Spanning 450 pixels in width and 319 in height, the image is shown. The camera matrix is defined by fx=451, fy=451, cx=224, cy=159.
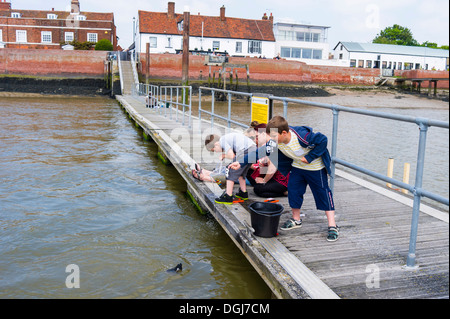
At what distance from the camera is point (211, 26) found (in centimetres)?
5328

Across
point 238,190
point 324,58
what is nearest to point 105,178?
point 238,190

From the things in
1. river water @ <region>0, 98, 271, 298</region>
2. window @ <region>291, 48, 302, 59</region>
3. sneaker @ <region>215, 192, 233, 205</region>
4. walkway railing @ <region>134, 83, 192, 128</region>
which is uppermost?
window @ <region>291, 48, 302, 59</region>

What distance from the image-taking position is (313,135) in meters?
4.30

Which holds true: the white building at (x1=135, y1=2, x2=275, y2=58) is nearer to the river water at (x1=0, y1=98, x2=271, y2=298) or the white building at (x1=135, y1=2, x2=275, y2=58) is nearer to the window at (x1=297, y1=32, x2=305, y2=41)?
the window at (x1=297, y1=32, x2=305, y2=41)

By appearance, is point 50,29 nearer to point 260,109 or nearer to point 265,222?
point 260,109

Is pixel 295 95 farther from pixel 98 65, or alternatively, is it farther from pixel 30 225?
pixel 30 225

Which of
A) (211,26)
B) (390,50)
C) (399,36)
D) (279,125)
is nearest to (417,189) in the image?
(279,125)

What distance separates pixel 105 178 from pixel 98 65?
31784 millimetres

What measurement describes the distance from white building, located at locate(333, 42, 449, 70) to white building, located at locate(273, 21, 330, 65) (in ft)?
19.5

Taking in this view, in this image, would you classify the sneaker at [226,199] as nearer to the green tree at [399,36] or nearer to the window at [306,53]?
the window at [306,53]

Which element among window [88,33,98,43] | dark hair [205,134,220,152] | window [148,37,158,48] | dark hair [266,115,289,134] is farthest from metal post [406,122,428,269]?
window [88,33,98,43]

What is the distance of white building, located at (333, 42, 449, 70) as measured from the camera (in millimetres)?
66875

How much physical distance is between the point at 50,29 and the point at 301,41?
105ft

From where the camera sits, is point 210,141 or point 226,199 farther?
point 210,141
